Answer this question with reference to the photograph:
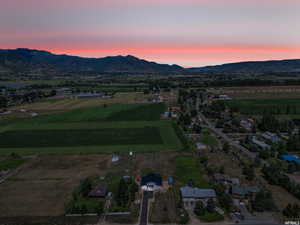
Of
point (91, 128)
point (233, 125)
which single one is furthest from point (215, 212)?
point (91, 128)

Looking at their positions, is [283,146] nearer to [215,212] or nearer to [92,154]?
[215,212]

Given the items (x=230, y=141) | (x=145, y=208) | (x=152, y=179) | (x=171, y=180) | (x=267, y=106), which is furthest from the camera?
(x=267, y=106)

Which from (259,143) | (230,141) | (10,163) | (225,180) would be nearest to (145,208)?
(225,180)

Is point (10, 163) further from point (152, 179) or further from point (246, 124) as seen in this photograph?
point (246, 124)

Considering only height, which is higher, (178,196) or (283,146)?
(283,146)

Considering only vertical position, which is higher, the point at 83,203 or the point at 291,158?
the point at 291,158

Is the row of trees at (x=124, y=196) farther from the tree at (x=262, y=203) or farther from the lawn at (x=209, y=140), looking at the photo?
the lawn at (x=209, y=140)

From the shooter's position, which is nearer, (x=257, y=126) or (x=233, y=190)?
(x=233, y=190)
